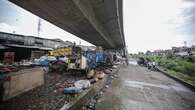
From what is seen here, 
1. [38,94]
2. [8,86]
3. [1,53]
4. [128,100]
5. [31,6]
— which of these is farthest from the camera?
[1,53]

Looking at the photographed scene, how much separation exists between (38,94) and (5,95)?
86cm

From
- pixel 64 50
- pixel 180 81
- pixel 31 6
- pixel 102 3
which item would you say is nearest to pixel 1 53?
pixel 64 50

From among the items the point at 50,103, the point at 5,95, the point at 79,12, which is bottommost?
the point at 50,103

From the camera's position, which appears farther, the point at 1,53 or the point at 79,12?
the point at 1,53

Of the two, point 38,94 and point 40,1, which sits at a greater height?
point 40,1

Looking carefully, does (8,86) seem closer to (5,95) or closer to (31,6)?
(5,95)

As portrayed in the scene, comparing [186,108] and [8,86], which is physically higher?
[8,86]

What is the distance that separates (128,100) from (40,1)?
18.3 ft

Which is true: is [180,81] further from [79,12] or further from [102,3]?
[79,12]

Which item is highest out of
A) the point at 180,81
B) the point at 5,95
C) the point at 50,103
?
the point at 5,95

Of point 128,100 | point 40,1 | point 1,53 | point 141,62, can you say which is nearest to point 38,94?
point 128,100

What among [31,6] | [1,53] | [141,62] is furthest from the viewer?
[141,62]

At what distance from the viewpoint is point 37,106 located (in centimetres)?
272

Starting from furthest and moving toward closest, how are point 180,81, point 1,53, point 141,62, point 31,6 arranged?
point 141,62 → point 1,53 → point 180,81 → point 31,6
